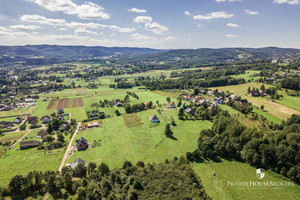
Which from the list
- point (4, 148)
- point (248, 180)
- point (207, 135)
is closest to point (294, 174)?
point (248, 180)

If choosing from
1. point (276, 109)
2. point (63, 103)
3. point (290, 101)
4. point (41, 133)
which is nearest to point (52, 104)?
point (63, 103)

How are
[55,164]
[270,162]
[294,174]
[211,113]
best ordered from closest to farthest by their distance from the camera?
[294,174], [270,162], [55,164], [211,113]

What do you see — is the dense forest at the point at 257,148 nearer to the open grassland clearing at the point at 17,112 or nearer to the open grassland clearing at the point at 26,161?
the open grassland clearing at the point at 26,161

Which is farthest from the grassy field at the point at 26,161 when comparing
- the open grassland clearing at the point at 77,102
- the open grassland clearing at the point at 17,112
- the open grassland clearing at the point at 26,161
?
the open grassland clearing at the point at 77,102

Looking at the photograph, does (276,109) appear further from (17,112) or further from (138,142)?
(17,112)

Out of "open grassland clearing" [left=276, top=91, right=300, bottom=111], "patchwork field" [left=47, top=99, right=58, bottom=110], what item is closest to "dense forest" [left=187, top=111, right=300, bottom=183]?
"open grassland clearing" [left=276, top=91, right=300, bottom=111]

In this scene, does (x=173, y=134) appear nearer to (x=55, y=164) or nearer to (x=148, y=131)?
(x=148, y=131)
